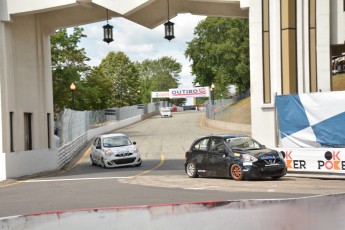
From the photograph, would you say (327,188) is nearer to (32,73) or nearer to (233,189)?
(233,189)

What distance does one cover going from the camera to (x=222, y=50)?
7506 cm

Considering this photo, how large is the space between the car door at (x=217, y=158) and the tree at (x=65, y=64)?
39153 mm

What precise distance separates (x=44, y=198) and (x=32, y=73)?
10.9m

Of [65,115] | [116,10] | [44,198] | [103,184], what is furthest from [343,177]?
[65,115]

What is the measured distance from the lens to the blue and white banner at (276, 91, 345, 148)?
57.8ft

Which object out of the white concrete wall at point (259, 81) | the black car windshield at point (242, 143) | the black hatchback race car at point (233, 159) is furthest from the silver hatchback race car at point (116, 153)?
the black car windshield at point (242, 143)

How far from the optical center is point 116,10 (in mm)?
21344

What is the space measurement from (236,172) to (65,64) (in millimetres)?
45175

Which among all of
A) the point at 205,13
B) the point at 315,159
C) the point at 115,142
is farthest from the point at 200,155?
the point at 115,142

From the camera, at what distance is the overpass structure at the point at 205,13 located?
1969cm

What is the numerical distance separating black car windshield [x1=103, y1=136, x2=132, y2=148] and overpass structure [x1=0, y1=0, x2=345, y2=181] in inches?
104

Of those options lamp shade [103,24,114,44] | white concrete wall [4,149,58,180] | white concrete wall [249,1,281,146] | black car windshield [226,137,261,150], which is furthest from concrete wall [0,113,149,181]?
white concrete wall [249,1,281,146]

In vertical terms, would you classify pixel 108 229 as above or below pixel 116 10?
below

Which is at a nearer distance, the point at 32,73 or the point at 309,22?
the point at 309,22
